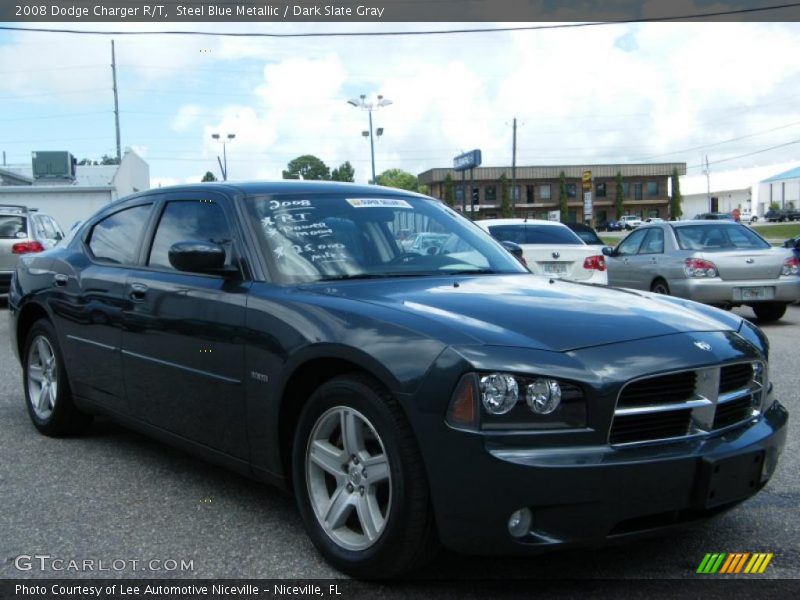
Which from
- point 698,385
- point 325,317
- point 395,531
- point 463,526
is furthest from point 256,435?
point 698,385

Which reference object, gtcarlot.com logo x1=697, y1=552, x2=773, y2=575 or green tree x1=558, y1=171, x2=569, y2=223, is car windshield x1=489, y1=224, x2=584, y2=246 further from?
green tree x1=558, y1=171, x2=569, y2=223

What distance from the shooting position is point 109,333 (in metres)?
4.64

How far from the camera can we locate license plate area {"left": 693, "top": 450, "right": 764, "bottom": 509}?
2855 mm

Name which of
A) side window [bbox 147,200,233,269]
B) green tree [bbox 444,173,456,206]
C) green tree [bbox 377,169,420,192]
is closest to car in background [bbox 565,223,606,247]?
side window [bbox 147,200,233,269]

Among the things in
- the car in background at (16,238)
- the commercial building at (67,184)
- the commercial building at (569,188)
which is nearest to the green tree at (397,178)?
the commercial building at (569,188)

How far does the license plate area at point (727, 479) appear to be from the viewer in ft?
9.37

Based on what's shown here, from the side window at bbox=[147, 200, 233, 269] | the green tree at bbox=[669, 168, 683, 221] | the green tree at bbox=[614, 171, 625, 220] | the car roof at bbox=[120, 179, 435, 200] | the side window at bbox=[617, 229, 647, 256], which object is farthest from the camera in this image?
the green tree at bbox=[614, 171, 625, 220]

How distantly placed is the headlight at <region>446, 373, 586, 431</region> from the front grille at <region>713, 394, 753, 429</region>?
608mm

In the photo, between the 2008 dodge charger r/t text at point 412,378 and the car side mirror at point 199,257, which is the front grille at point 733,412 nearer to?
the 2008 dodge charger r/t text at point 412,378

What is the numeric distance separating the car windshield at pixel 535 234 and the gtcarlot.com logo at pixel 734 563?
30.2ft

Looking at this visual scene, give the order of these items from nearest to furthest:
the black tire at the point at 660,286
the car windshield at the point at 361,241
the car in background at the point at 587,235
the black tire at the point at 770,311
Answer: the car windshield at the point at 361,241 → the black tire at the point at 770,311 → the black tire at the point at 660,286 → the car in background at the point at 587,235

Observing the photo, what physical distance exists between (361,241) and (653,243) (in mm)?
9452

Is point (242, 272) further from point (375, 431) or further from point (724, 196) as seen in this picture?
point (724, 196)

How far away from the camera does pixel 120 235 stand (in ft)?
16.5
